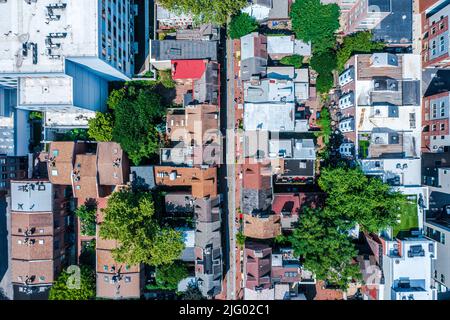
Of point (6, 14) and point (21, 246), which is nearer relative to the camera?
point (6, 14)

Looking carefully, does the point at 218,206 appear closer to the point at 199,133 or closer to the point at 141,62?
the point at 199,133

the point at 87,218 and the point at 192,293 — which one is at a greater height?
the point at 87,218

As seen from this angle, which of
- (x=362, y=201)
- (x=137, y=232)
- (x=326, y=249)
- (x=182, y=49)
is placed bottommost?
(x=326, y=249)

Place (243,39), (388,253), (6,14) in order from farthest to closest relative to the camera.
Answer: (243,39) → (388,253) → (6,14)

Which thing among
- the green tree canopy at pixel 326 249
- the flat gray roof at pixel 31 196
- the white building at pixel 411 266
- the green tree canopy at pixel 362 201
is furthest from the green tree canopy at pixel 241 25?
the white building at pixel 411 266

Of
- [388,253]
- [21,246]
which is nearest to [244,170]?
[388,253]

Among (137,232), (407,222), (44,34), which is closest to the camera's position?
(44,34)

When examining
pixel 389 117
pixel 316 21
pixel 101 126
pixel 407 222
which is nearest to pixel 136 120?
pixel 101 126

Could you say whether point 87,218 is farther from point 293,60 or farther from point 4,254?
point 293,60
